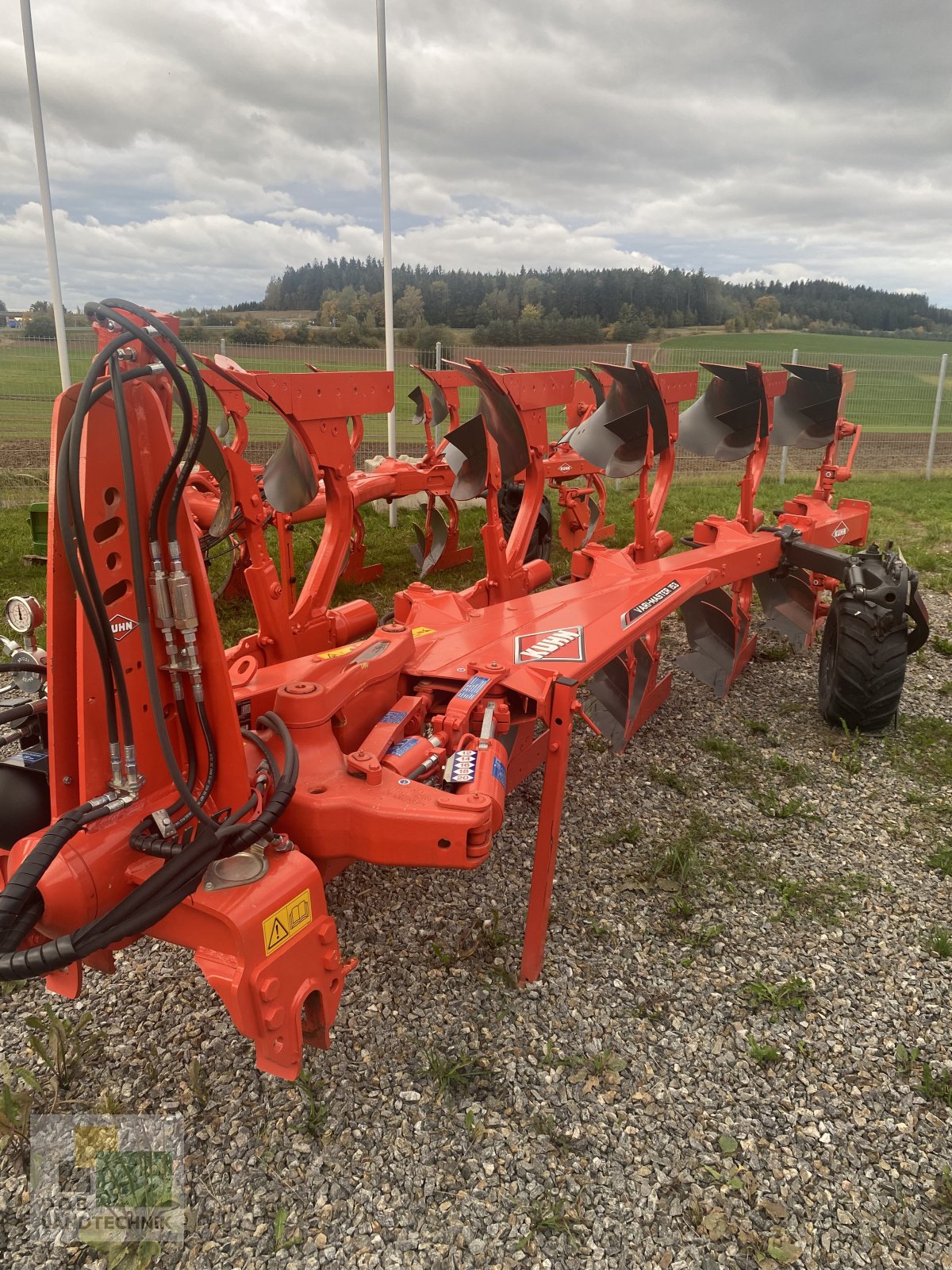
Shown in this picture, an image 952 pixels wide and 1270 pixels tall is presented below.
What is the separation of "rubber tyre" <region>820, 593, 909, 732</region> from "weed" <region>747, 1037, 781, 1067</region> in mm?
2454

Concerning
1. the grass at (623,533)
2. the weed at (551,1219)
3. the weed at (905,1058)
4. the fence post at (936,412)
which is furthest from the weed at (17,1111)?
the fence post at (936,412)

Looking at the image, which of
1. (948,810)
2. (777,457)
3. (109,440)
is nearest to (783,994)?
(948,810)

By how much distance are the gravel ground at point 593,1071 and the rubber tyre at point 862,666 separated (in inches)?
33.2

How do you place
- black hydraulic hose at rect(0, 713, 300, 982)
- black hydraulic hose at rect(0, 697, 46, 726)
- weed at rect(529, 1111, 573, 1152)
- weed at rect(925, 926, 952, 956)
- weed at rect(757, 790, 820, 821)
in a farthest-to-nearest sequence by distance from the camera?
weed at rect(757, 790, 820, 821)
weed at rect(925, 926, 952, 956)
weed at rect(529, 1111, 573, 1152)
black hydraulic hose at rect(0, 697, 46, 726)
black hydraulic hose at rect(0, 713, 300, 982)

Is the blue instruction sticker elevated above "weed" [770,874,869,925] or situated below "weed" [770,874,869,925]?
above

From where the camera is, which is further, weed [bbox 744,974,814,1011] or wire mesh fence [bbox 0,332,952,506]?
wire mesh fence [bbox 0,332,952,506]

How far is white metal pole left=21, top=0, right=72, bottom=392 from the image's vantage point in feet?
25.2

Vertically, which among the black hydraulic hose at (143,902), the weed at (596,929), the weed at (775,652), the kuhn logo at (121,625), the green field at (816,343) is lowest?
the weed at (596,929)

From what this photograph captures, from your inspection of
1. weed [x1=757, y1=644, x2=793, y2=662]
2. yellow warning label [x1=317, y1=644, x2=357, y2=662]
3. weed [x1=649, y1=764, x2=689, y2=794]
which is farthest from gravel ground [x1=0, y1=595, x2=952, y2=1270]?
weed [x1=757, y1=644, x2=793, y2=662]

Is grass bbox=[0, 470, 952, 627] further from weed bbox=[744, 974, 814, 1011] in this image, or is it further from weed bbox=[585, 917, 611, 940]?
weed bbox=[744, 974, 814, 1011]

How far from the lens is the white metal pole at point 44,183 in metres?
7.67

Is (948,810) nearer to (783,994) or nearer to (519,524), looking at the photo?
(783,994)

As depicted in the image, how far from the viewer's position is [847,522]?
229 inches

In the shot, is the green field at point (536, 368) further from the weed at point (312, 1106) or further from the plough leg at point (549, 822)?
the weed at point (312, 1106)
